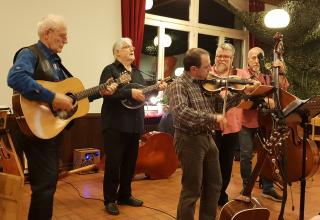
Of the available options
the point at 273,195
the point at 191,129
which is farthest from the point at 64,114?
the point at 273,195

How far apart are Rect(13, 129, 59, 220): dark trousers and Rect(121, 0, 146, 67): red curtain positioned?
3291mm

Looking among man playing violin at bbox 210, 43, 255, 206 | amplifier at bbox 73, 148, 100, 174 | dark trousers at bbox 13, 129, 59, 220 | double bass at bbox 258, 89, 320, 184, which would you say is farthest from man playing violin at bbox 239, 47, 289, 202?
amplifier at bbox 73, 148, 100, 174

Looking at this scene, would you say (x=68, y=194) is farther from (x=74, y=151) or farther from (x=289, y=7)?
(x=289, y=7)

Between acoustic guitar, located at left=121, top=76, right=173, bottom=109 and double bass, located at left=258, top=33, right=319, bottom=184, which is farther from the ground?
acoustic guitar, located at left=121, top=76, right=173, bottom=109

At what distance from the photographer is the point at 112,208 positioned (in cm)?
310

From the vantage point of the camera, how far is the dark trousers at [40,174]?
7.11ft

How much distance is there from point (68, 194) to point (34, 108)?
1.79 meters

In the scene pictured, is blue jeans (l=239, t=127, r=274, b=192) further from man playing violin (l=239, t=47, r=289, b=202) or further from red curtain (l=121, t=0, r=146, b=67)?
red curtain (l=121, t=0, r=146, b=67)

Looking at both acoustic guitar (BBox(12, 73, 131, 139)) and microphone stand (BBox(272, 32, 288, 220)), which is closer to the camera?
acoustic guitar (BBox(12, 73, 131, 139))

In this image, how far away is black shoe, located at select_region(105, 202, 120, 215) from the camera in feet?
10.1

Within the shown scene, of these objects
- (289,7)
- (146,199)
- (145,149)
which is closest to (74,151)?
(145,149)

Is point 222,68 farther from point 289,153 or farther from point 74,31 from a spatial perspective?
point 74,31

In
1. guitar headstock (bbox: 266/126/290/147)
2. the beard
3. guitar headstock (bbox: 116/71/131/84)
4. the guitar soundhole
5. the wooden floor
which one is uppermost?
the beard

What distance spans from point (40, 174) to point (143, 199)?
1.66 meters
